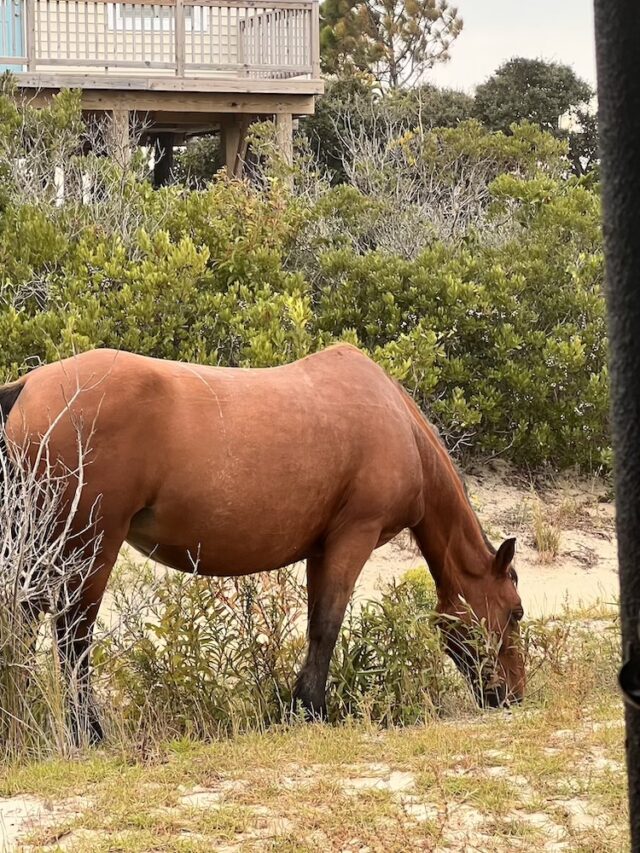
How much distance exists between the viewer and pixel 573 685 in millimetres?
5734

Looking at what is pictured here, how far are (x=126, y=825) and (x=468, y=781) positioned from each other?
116 cm

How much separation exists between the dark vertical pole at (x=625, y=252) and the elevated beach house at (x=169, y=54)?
17.9 metres

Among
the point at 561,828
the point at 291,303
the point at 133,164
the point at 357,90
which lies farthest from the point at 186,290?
the point at 357,90

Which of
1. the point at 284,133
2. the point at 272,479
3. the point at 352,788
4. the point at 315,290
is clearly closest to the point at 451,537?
the point at 272,479

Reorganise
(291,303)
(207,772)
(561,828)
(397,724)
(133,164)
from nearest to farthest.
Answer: (561,828) → (207,772) → (397,724) → (291,303) → (133,164)

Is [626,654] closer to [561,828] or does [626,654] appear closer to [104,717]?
[561,828]

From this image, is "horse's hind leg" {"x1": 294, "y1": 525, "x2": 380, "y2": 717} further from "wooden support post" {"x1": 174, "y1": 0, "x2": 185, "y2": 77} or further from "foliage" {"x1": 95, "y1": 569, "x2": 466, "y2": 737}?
"wooden support post" {"x1": 174, "y1": 0, "x2": 185, "y2": 77}

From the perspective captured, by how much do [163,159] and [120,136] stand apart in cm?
683

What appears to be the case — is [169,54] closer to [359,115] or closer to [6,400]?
[359,115]

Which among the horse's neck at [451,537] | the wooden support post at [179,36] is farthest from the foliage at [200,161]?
the horse's neck at [451,537]

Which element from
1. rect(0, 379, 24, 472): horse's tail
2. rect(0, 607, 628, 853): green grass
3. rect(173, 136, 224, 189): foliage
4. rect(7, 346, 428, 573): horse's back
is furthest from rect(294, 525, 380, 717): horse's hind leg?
rect(173, 136, 224, 189): foliage

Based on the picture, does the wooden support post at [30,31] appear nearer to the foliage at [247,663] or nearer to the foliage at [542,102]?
the foliage at [247,663]

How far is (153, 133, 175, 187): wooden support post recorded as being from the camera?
80.7ft

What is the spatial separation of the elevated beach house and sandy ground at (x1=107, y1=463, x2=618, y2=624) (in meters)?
8.84
